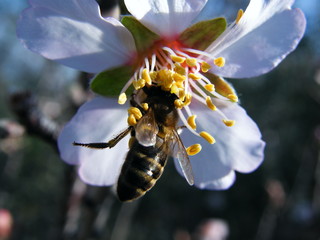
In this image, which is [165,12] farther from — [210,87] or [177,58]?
[210,87]

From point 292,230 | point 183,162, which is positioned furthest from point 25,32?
point 292,230

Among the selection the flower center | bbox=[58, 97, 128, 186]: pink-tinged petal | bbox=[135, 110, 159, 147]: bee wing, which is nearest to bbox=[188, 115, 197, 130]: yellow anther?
the flower center

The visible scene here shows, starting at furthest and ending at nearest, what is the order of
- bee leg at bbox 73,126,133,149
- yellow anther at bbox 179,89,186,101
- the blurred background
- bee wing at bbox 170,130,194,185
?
the blurred background, yellow anther at bbox 179,89,186,101, bee wing at bbox 170,130,194,185, bee leg at bbox 73,126,133,149

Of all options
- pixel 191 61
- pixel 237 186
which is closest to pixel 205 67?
pixel 191 61

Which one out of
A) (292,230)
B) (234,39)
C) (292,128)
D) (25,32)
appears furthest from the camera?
(292,128)

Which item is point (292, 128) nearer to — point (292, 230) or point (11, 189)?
point (292, 230)

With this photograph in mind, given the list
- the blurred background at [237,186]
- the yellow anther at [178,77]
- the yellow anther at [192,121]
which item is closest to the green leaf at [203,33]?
the yellow anther at [178,77]

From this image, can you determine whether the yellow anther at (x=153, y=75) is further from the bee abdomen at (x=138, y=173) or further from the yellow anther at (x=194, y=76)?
the bee abdomen at (x=138, y=173)

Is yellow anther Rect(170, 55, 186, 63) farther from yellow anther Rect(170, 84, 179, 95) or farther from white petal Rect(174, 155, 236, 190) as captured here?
white petal Rect(174, 155, 236, 190)
